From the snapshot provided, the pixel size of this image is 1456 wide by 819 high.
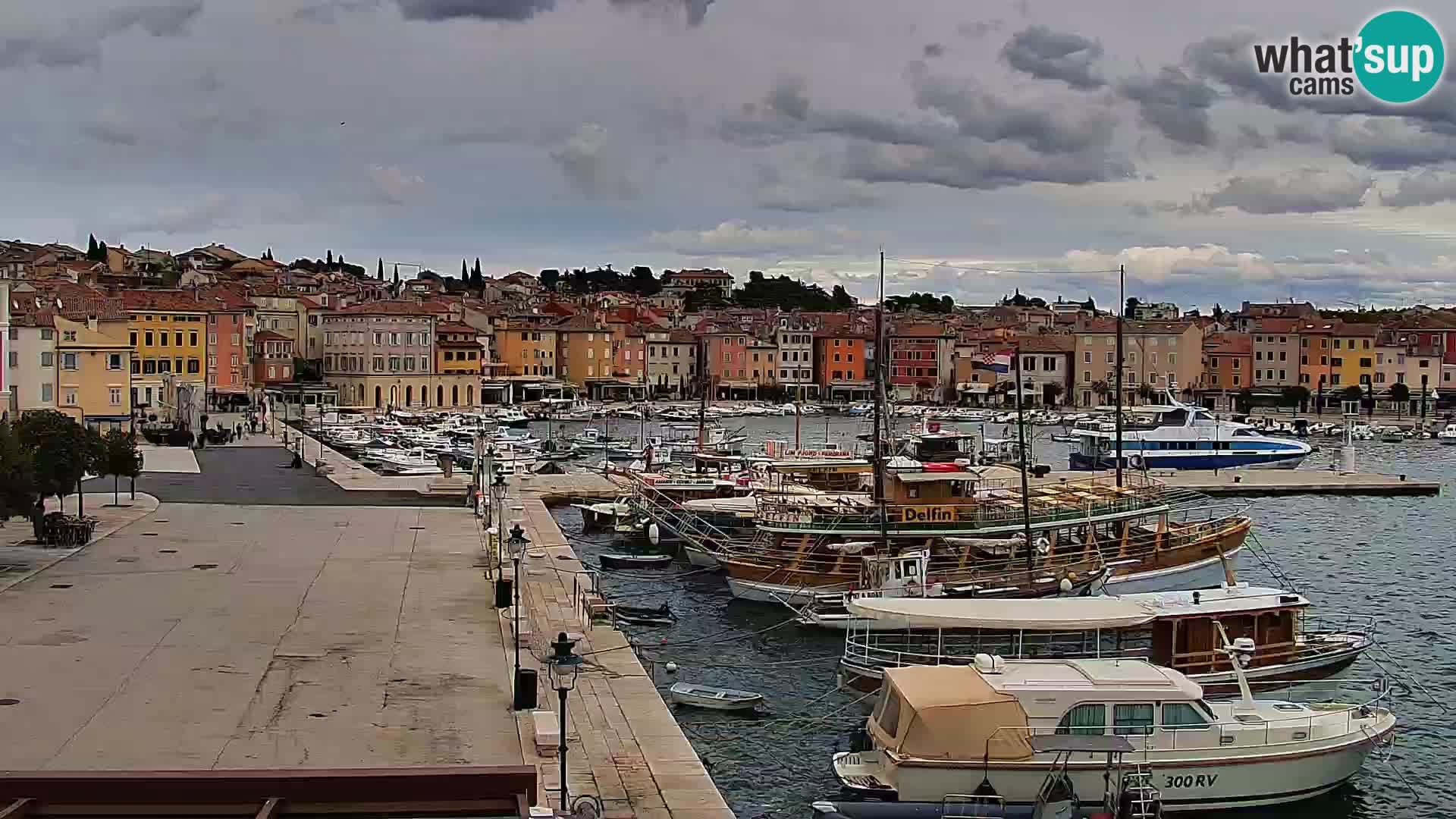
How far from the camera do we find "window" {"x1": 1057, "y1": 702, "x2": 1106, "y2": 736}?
15656mm

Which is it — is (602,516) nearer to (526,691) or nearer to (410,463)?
(410,463)

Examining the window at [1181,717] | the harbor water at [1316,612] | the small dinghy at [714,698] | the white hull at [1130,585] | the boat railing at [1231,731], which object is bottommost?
the harbor water at [1316,612]

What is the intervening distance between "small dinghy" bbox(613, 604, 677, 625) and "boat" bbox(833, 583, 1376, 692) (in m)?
6.39

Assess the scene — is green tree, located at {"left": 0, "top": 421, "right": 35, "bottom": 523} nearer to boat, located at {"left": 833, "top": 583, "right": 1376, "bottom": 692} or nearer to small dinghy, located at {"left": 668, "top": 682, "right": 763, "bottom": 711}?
small dinghy, located at {"left": 668, "top": 682, "right": 763, "bottom": 711}

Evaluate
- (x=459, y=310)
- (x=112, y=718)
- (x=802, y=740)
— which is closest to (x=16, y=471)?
(x=112, y=718)

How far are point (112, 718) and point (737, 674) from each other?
9614mm

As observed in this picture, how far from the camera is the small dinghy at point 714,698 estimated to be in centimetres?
2084

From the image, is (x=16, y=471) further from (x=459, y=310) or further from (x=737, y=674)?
(x=459, y=310)

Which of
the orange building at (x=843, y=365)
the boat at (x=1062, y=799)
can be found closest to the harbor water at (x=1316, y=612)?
the boat at (x=1062, y=799)

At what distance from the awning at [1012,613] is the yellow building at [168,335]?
72.1 m

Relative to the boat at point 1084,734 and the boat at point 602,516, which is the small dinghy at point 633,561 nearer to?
the boat at point 602,516

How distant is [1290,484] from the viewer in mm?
56125

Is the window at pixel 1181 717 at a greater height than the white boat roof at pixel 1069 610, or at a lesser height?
lesser

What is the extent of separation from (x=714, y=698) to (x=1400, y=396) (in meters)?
109
